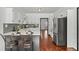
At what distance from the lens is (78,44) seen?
531 cm
